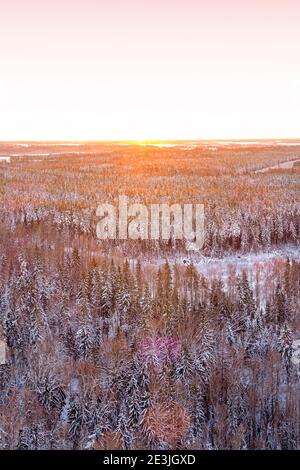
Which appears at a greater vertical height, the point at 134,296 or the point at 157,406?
the point at 134,296

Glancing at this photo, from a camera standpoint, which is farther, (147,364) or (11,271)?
(11,271)

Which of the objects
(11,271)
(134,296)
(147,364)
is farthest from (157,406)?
(11,271)

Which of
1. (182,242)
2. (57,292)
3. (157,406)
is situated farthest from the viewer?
(182,242)

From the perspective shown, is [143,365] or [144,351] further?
[144,351]

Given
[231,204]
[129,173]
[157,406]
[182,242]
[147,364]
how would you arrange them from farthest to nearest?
[129,173]
[231,204]
[182,242]
[147,364]
[157,406]

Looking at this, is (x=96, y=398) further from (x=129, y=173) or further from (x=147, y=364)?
(x=129, y=173)

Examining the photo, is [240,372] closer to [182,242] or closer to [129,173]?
[182,242]

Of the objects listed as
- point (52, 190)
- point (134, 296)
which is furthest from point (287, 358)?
point (52, 190)
